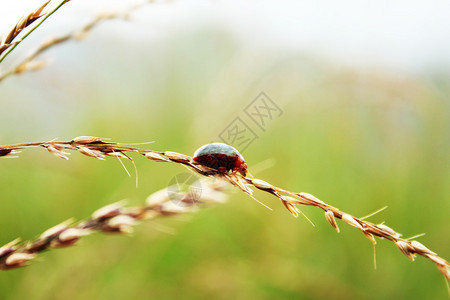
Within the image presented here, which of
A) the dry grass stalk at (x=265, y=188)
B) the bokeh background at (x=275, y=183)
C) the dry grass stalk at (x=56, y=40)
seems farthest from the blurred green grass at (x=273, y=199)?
the dry grass stalk at (x=265, y=188)

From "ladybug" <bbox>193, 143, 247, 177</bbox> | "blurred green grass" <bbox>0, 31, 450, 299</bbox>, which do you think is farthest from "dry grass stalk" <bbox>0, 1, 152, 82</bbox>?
"blurred green grass" <bbox>0, 31, 450, 299</bbox>

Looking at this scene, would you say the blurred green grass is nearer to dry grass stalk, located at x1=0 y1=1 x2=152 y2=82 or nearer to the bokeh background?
the bokeh background

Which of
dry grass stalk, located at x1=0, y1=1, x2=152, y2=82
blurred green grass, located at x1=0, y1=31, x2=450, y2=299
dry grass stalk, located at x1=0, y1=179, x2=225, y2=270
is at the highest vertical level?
dry grass stalk, located at x1=0, y1=1, x2=152, y2=82

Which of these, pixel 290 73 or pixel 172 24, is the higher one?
pixel 172 24

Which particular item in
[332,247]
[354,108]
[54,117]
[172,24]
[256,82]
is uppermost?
[172,24]

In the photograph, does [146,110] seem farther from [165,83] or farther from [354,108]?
[354,108]

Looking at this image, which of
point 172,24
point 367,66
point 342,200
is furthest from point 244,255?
point 172,24

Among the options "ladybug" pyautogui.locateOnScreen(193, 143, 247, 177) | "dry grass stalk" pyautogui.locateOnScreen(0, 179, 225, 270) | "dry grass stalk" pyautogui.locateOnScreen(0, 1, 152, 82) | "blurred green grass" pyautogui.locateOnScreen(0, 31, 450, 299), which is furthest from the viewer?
"blurred green grass" pyautogui.locateOnScreen(0, 31, 450, 299)

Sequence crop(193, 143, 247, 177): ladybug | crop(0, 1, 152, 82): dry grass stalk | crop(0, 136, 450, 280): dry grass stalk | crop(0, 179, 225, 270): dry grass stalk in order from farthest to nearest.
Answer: crop(193, 143, 247, 177): ladybug < crop(0, 1, 152, 82): dry grass stalk < crop(0, 179, 225, 270): dry grass stalk < crop(0, 136, 450, 280): dry grass stalk

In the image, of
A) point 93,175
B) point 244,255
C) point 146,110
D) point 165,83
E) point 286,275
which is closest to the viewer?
point 286,275
